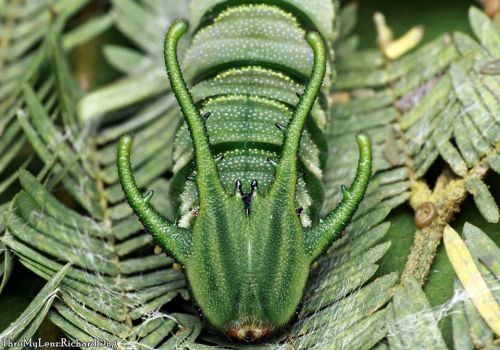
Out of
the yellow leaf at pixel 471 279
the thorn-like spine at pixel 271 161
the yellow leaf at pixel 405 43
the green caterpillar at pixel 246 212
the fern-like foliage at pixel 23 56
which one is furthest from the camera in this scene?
the yellow leaf at pixel 405 43

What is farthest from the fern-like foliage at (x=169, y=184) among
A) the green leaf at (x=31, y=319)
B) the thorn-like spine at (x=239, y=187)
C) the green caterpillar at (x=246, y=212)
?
the thorn-like spine at (x=239, y=187)

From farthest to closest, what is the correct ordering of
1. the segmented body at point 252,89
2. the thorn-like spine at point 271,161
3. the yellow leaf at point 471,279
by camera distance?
the segmented body at point 252,89, the thorn-like spine at point 271,161, the yellow leaf at point 471,279

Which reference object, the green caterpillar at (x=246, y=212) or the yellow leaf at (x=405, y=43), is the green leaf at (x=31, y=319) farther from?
the yellow leaf at (x=405, y=43)

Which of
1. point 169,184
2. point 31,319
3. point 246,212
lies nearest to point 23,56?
point 169,184

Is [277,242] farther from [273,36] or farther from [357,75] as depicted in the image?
[357,75]

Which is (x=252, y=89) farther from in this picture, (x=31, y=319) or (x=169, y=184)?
(x=31, y=319)

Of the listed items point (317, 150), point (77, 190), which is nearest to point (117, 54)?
point (77, 190)
